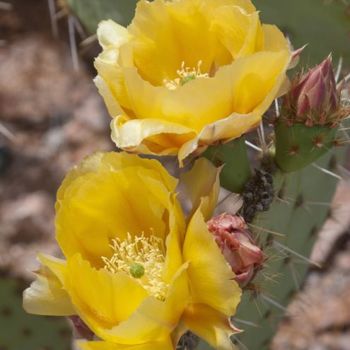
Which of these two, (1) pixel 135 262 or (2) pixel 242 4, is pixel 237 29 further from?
(1) pixel 135 262

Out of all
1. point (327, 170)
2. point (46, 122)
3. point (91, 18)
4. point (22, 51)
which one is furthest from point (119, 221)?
point (22, 51)

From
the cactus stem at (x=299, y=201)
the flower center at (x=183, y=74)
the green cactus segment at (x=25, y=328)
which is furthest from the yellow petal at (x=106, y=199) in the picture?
the green cactus segment at (x=25, y=328)

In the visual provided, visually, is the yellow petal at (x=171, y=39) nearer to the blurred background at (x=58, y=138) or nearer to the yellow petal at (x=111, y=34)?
the yellow petal at (x=111, y=34)

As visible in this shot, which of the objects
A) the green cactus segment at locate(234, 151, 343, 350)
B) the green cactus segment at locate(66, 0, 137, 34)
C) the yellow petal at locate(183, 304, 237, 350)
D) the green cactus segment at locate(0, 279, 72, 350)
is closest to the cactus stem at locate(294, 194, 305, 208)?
the green cactus segment at locate(234, 151, 343, 350)

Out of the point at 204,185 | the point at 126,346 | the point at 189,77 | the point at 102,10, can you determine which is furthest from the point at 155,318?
the point at 102,10

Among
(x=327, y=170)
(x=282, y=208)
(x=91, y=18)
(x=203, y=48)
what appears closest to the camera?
(x=203, y=48)

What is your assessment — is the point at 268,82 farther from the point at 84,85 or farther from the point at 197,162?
the point at 84,85
